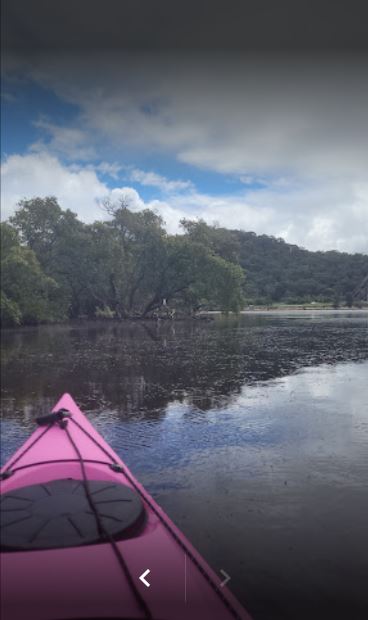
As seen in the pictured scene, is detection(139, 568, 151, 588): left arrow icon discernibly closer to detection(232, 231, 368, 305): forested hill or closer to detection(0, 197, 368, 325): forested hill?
detection(0, 197, 368, 325): forested hill

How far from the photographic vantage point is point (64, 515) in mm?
1821

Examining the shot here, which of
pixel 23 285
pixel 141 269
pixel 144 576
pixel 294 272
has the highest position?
pixel 294 272

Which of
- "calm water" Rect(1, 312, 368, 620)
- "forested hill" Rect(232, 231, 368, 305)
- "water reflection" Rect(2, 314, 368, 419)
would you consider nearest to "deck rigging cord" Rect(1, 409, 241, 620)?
"calm water" Rect(1, 312, 368, 620)

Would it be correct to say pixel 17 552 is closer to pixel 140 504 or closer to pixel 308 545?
pixel 140 504

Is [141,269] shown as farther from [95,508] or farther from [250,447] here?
[95,508]

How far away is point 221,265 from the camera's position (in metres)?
23.6

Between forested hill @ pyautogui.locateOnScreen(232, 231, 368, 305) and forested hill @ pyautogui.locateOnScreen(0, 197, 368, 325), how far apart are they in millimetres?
69

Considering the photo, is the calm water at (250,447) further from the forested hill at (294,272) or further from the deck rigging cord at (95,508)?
the forested hill at (294,272)

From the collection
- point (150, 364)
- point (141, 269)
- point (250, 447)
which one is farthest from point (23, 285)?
point (141, 269)

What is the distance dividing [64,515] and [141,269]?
14075mm

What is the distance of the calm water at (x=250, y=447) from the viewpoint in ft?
6.98

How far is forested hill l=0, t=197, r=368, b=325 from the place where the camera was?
7152mm

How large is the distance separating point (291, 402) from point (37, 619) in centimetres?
454

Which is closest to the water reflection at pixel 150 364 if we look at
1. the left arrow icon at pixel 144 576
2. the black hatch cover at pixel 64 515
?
the black hatch cover at pixel 64 515
